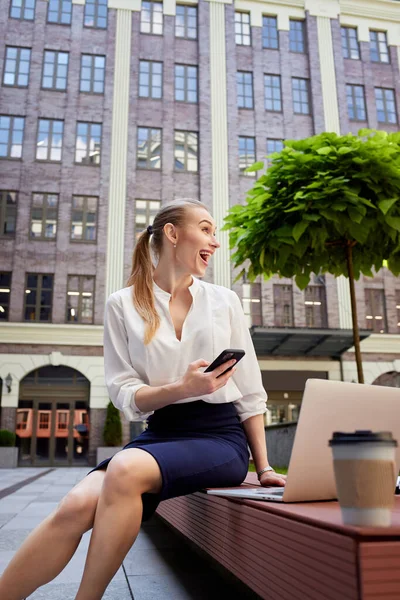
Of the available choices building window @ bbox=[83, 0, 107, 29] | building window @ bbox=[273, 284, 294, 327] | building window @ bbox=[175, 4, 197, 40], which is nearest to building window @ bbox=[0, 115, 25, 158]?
building window @ bbox=[83, 0, 107, 29]

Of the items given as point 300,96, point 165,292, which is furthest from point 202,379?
point 300,96

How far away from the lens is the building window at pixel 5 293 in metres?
20.1

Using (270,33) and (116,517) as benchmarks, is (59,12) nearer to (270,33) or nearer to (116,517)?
(270,33)

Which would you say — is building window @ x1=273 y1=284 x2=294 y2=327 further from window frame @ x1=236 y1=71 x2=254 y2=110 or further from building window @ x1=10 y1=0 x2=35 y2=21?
building window @ x1=10 y1=0 x2=35 y2=21

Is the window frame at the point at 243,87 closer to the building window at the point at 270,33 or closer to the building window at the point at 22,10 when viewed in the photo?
the building window at the point at 270,33

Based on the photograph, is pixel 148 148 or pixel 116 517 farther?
pixel 148 148

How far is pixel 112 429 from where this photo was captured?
62.5 ft

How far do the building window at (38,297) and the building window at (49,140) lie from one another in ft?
16.3

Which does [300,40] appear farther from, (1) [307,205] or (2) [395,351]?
(1) [307,205]

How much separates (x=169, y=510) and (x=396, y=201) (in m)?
3.88

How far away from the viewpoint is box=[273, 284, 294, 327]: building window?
21797mm

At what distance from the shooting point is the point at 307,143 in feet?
19.0

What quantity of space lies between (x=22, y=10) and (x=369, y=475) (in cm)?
2617

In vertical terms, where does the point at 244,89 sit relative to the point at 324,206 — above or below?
above
